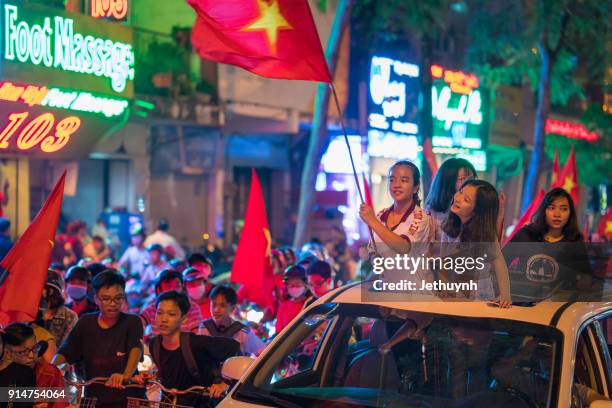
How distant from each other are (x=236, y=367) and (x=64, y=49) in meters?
7.33

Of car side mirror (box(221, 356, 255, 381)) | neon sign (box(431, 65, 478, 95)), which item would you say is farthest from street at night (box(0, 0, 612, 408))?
neon sign (box(431, 65, 478, 95))

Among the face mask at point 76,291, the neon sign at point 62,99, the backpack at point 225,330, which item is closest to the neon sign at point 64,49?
the neon sign at point 62,99

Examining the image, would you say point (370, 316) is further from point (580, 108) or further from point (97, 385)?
point (580, 108)

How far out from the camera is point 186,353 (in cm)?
571

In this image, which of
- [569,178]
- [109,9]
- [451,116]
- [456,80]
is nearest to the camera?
[109,9]

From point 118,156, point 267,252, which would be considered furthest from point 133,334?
point 118,156

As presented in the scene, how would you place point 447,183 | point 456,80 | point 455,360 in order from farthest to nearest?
point 456,80, point 447,183, point 455,360

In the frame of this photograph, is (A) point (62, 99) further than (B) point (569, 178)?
No

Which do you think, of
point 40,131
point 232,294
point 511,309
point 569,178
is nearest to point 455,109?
point 569,178

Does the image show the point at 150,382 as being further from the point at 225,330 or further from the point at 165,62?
the point at 165,62

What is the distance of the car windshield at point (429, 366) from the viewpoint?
458 centimetres

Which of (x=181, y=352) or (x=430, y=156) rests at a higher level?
(x=430, y=156)

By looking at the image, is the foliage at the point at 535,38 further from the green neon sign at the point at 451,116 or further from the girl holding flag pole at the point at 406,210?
the girl holding flag pole at the point at 406,210

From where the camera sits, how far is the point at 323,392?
496cm
